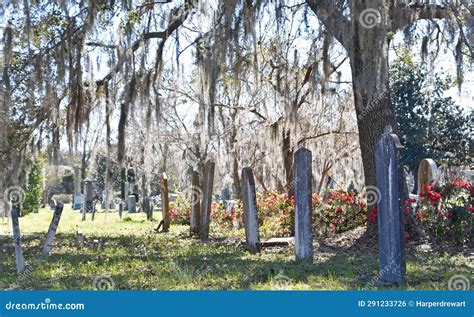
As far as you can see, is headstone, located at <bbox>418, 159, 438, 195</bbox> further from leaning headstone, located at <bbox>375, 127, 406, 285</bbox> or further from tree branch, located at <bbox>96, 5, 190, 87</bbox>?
leaning headstone, located at <bbox>375, 127, 406, 285</bbox>

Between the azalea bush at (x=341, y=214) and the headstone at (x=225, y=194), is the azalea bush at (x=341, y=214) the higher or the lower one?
the lower one

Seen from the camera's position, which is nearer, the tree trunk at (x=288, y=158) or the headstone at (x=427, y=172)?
the headstone at (x=427, y=172)

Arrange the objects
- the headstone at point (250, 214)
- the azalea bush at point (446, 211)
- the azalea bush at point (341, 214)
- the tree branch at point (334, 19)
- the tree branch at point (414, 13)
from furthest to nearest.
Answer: the azalea bush at point (341, 214), the tree branch at point (414, 13), the azalea bush at point (446, 211), the tree branch at point (334, 19), the headstone at point (250, 214)

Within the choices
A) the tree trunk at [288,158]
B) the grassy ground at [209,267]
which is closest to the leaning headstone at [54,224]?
the grassy ground at [209,267]

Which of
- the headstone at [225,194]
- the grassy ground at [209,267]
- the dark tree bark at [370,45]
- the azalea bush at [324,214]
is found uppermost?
the dark tree bark at [370,45]

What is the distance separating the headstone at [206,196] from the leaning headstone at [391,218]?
5.88 m

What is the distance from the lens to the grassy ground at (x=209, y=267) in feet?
17.8

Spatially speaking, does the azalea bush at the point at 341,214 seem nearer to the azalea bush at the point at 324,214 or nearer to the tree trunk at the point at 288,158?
the azalea bush at the point at 324,214

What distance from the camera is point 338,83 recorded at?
13.8 metres

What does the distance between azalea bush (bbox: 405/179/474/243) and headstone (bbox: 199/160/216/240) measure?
369 centimetres

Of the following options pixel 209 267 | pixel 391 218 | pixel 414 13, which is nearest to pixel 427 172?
pixel 414 13

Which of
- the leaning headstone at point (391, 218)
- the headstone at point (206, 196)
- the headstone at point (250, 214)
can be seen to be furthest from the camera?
the headstone at point (206, 196)

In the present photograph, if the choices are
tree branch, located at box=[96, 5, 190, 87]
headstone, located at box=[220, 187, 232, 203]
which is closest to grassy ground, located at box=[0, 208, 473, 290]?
tree branch, located at box=[96, 5, 190, 87]

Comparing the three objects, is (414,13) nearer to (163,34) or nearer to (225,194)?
(163,34)
